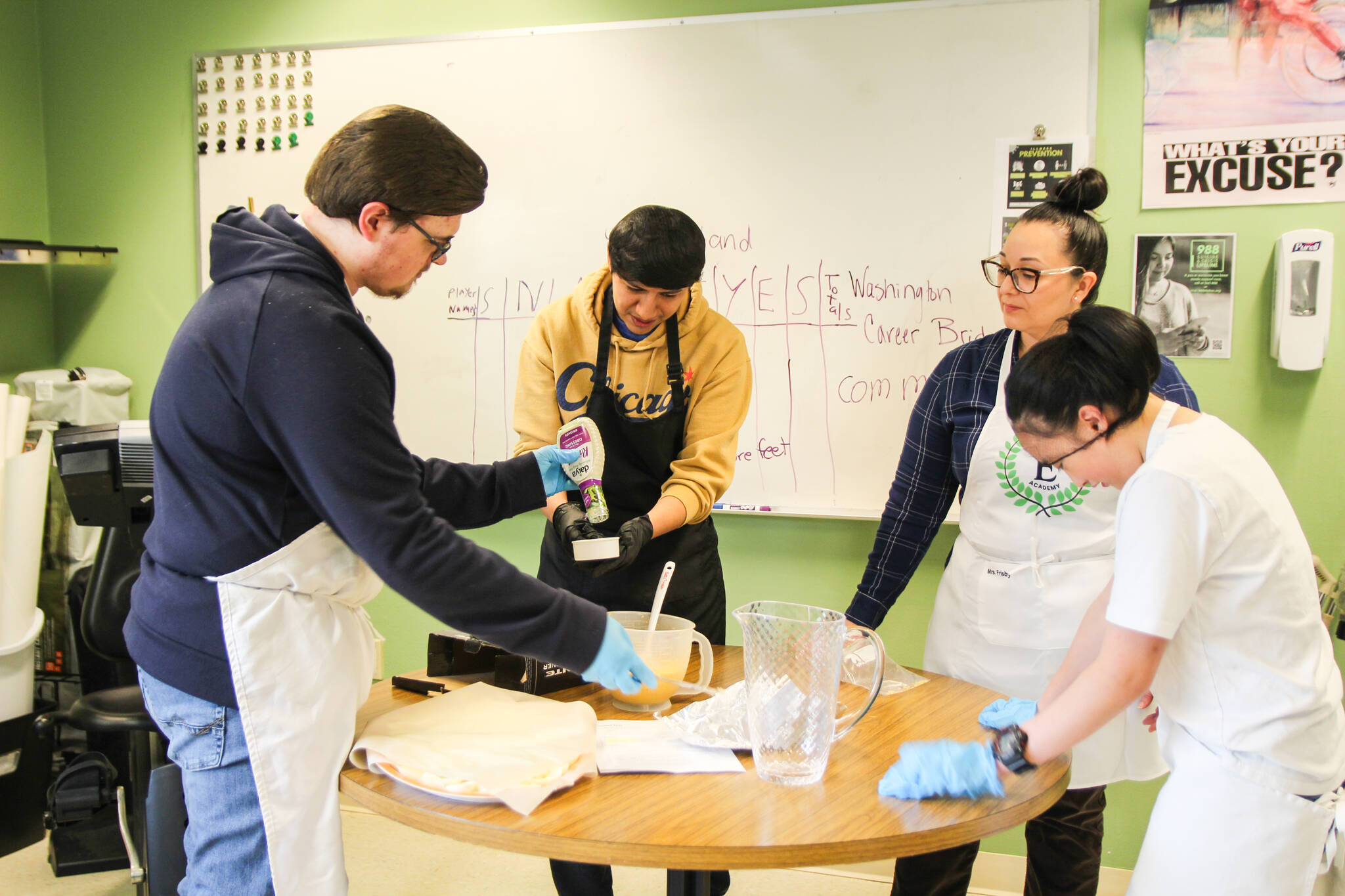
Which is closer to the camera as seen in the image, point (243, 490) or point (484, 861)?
point (243, 490)

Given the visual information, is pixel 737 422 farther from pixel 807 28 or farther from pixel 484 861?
pixel 484 861

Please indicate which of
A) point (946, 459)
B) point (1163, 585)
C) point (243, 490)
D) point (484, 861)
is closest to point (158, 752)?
point (484, 861)

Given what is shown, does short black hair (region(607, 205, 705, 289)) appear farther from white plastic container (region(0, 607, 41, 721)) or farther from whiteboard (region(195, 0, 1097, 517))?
white plastic container (region(0, 607, 41, 721))

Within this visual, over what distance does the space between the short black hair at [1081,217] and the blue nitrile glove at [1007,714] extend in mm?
918

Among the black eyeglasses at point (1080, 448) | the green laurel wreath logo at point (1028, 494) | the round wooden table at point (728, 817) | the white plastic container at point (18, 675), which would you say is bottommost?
the white plastic container at point (18, 675)

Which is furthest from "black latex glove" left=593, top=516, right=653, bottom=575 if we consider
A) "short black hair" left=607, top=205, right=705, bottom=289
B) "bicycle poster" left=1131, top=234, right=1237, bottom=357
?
"bicycle poster" left=1131, top=234, right=1237, bottom=357

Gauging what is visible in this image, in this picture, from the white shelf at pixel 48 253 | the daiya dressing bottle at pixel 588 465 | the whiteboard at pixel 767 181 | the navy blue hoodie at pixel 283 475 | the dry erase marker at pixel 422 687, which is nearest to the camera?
the navy blue hoodie at pixel 283 475

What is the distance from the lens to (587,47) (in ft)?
8.72

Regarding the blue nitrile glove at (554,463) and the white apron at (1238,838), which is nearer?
the white apron at (1238,838)

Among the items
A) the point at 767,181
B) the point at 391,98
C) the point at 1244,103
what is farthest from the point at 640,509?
the point at 1244,103

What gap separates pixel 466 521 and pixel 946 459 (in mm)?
1052

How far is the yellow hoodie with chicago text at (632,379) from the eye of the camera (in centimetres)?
192

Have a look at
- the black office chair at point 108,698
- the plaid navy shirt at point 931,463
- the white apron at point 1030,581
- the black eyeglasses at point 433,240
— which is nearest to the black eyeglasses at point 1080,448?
the white apron at point 1030,581

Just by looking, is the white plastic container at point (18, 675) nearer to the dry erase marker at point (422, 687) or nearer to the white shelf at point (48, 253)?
the white shelf at point (48, 253)
